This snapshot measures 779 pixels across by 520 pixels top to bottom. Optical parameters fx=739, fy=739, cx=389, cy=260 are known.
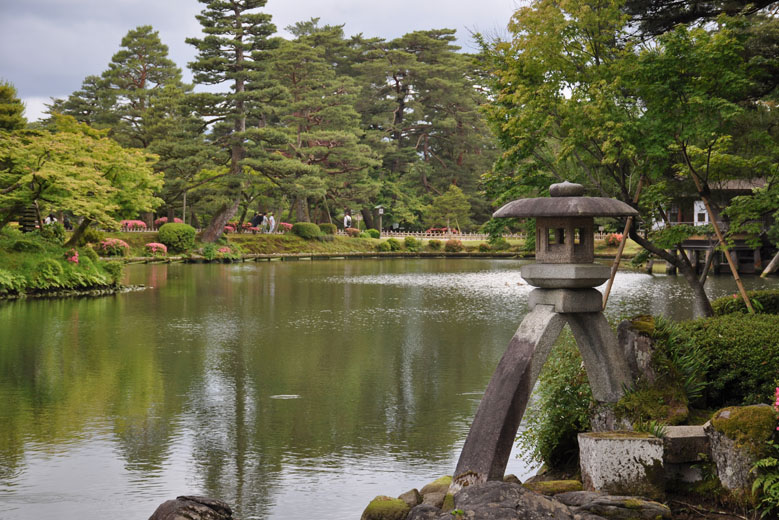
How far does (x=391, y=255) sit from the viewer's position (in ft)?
162

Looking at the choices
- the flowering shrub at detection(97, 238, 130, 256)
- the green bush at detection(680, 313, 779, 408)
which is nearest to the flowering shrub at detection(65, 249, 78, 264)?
the flowering shrub at detection(97, 238, 130, 256)

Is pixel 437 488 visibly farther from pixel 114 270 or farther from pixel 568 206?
pixel 114 270

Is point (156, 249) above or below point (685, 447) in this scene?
above

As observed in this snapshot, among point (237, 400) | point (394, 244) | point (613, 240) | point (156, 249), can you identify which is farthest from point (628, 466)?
point (394, 244)

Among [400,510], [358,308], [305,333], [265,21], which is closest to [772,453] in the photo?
[400,510]

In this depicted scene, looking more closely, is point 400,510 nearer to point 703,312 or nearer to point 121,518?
point 121,518

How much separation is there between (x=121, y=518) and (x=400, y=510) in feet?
7.18

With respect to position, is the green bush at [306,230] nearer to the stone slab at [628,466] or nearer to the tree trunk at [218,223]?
the tree trunk at [218,223]

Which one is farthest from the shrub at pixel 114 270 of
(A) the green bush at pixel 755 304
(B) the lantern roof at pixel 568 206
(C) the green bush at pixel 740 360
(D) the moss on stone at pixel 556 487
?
(D) the moss on stone at pixel 556 487

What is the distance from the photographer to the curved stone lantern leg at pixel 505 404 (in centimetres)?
507

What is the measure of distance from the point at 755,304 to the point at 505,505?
5.17 meters

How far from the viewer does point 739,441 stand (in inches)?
188

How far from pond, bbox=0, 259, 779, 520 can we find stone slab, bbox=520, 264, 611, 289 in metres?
2.05

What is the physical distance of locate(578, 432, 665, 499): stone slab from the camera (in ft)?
16.0
